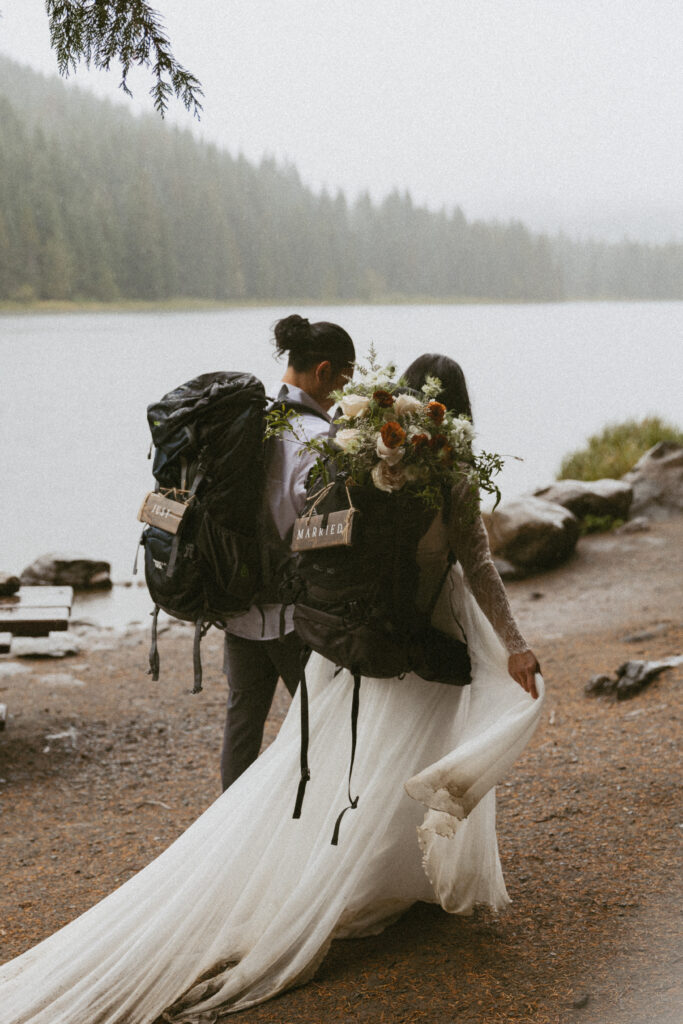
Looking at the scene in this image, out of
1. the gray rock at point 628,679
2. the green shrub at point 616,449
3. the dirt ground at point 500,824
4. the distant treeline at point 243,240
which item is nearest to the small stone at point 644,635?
the dirt ground at point 500,824

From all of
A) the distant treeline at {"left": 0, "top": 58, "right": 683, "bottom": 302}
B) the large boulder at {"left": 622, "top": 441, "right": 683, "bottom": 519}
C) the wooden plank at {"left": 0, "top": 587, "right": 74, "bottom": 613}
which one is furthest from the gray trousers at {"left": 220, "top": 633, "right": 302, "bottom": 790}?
the distant treeline at {"left": 0, "top": 58, "right": 683, "bottom": 302}

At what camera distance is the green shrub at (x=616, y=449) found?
1092cm

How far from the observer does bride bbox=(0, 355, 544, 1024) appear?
2.18 m

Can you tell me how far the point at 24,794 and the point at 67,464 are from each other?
479 inches

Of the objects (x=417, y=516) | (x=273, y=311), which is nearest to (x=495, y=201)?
(x=273, y=311)

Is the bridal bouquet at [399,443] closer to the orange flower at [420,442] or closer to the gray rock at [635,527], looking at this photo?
the orange flower at [420,442]

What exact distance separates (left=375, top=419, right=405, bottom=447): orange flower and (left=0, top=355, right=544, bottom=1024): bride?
214 millimetres

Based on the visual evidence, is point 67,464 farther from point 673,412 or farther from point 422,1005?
point 422,1005

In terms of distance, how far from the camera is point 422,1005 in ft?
6.97

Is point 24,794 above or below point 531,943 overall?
below

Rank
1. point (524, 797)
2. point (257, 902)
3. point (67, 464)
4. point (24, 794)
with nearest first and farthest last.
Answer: point (257, 902)
point (524, 797)
point (24, 794)
point (67, 464)

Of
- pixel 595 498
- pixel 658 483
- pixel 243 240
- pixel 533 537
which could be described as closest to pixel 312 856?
pixel 533 537

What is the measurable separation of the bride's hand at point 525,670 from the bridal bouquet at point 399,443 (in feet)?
1.28

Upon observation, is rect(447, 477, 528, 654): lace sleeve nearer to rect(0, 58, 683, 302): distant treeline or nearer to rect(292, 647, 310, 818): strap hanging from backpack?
rect(292, 647, 310, 818): strap hanging from backpack
